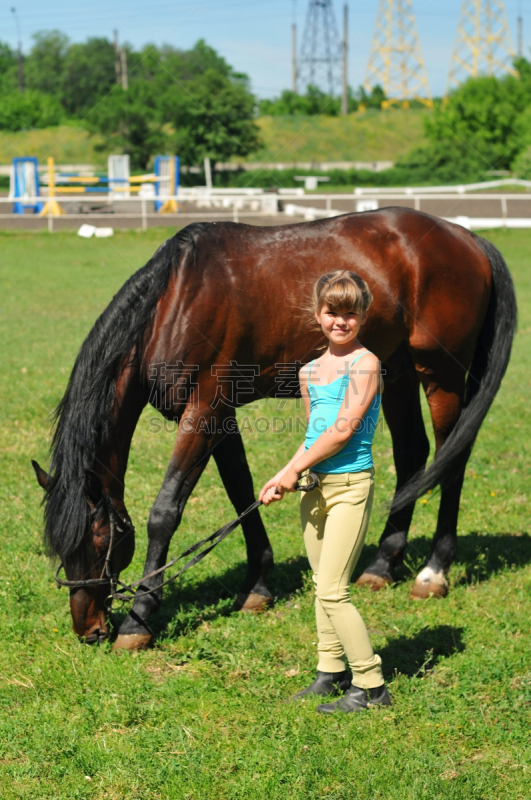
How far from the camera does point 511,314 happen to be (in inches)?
183

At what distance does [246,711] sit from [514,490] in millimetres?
3358

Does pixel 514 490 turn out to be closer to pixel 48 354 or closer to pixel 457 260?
pixel 457 260

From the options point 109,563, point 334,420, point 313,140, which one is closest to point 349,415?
point 334,420

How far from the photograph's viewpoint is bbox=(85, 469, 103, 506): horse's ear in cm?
355

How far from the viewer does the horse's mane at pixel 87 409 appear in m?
3.53

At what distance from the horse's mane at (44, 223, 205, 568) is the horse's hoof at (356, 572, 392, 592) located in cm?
172

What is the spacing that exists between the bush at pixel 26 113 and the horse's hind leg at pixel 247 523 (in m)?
49.8

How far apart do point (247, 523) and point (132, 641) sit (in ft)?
3.14

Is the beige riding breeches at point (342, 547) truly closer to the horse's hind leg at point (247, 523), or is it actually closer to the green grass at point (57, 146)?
the horse's hind leg at point (247, 523)

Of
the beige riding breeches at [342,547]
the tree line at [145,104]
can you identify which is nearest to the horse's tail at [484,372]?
the beige riding breeches at [342,547]

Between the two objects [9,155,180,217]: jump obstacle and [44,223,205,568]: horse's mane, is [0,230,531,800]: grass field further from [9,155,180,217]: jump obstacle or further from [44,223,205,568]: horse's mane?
[9,155,180,217]: jump obstacle

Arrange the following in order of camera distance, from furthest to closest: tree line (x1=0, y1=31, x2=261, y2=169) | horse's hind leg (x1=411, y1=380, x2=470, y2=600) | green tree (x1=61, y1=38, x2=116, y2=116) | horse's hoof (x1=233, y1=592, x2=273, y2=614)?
green tree (x1=61, y1=38, x2=116, y2=116)
tree line (x1=0, y1=31, x2=261, y2=169)
horse's hind leg (x1=411, y1=380, x2=470, y2=600)
horse's hoof (x1=233, y1=592, x2=273, y2=614)

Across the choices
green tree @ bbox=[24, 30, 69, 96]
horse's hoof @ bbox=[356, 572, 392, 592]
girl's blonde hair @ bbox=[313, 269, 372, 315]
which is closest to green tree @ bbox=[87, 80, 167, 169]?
green tree @ bbox=[24, 30, 69, 96]

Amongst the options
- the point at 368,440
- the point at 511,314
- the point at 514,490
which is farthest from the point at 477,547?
the point at 368,440
